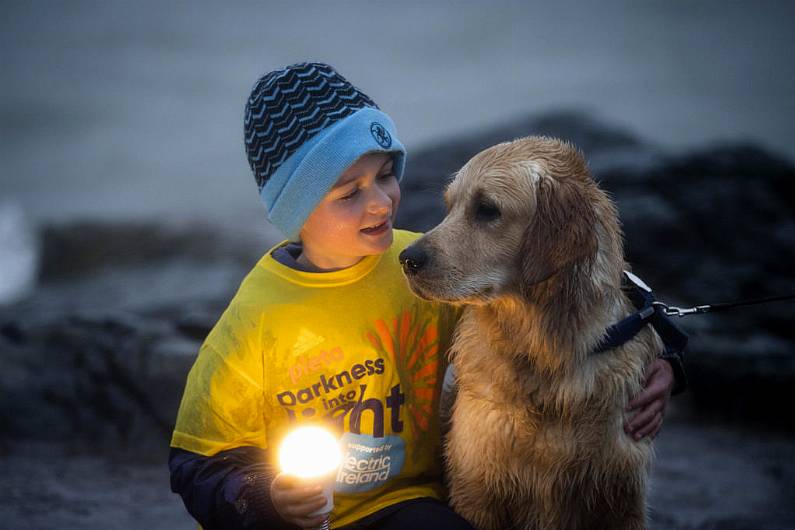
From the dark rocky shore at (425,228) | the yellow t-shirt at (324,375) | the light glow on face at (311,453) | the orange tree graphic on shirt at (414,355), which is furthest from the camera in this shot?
the dark rocky shore at (425,228)

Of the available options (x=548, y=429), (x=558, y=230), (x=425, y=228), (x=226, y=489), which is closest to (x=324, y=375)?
(x=226, y=489)

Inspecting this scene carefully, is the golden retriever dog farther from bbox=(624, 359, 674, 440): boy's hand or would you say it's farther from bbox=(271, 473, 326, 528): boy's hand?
bbox=(271, 473, 326, 528): boy's hand

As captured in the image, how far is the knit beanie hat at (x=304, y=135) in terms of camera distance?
2.33 meters

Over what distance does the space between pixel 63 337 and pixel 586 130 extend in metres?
4.83

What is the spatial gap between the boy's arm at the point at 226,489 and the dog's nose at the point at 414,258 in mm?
833

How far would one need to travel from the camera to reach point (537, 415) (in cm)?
222

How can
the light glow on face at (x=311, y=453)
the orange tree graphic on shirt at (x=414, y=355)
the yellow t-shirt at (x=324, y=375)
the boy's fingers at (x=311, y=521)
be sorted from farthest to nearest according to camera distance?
the orange tree graphic on shirt at (x=414, y=355)
the yellow t-shirt at (x=324, y=375)
the boy's fingers at (x=311, y=521)
the light glow on face at (x=311, y=453)

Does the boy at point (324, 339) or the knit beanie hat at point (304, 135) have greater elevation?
the knit beanie hat at point (304, 135)

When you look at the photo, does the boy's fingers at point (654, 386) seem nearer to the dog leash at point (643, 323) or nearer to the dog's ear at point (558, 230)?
the dog leash at point (643, 323)

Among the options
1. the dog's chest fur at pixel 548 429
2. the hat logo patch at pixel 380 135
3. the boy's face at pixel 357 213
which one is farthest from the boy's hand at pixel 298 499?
the hat logo patch at pixel 380 135

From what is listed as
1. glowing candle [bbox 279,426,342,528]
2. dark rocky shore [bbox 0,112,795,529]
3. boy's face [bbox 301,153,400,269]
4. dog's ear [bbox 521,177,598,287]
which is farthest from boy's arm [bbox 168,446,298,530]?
dark rocky shore [bbox 0,112,795,529]

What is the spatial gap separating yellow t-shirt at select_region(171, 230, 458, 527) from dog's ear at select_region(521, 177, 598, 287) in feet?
Answer: 2.00

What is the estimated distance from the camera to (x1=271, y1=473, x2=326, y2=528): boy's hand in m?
1.89

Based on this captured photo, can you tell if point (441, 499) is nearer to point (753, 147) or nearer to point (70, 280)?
point (753, 147)
